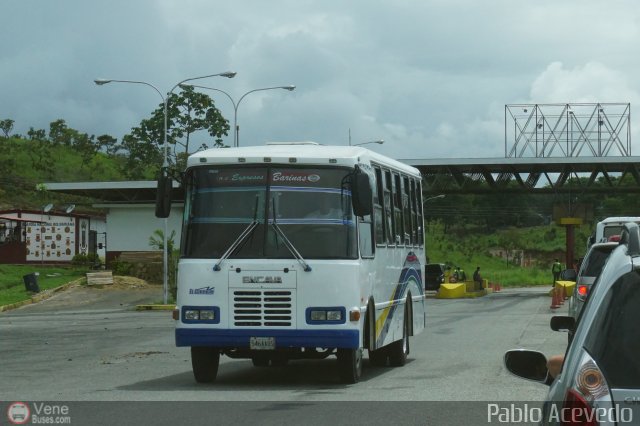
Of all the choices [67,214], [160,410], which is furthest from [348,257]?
[67,214]

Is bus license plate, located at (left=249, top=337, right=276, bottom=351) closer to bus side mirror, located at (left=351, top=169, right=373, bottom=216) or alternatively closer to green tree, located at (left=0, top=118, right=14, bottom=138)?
bus side mirror, located at (left=351, top=169, right=373, bottom=216)

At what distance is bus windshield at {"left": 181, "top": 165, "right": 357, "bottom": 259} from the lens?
14.3m

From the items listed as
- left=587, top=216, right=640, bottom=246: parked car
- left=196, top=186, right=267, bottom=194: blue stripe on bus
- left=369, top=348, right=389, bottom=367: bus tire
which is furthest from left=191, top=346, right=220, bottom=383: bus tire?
left=587, top=216, right=640, bottom=246: parked car

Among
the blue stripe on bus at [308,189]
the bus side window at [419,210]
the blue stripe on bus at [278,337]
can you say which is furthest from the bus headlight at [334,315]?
the bus side window at [419,210]

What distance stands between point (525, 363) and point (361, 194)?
932 centimetres

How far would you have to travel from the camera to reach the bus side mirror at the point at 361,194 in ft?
46.8

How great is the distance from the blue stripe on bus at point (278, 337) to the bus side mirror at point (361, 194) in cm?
154

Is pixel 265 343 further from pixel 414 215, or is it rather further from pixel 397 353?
pixel 414 215

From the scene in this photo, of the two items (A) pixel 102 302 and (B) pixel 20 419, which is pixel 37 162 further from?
(B) pixel 20 419

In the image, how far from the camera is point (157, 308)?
43.4 m

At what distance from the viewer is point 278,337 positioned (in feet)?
45.8

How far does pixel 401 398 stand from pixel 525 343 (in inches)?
398

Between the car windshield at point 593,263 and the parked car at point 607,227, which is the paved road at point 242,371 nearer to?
the car windshield at point 593,263

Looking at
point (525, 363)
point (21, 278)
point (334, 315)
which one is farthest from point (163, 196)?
point (21, 278)
